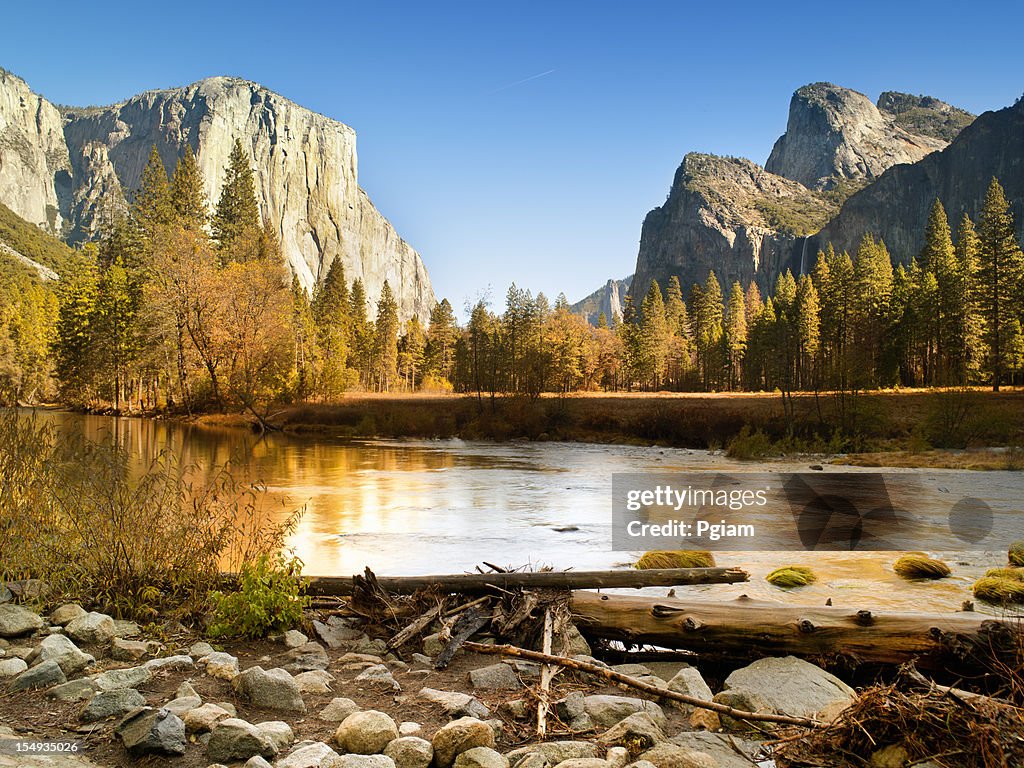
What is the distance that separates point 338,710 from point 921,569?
325 inches

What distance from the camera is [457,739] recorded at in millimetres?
3492

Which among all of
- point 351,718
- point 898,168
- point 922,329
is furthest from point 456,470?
point 898,168

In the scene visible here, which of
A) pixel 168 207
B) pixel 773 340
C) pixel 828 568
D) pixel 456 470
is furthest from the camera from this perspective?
pixel 773 340

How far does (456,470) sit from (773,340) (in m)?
54.2

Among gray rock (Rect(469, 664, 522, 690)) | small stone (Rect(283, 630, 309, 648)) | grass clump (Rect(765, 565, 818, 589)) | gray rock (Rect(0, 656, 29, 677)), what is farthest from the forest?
gray rock (Rect(0, 656, 29, 677))

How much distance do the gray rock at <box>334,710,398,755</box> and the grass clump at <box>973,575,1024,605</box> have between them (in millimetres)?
7176

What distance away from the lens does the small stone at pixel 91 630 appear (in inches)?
193

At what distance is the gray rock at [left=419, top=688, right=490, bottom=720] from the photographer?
13.3 feet

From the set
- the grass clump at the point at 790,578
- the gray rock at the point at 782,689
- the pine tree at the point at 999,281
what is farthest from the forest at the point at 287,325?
the gray rock at the point at 782,689

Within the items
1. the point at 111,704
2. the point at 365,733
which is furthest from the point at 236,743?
the point at 111,704

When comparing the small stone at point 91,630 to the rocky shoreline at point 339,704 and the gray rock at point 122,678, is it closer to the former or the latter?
the rocky shoreline at point 339,704

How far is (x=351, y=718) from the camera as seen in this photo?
3633mm

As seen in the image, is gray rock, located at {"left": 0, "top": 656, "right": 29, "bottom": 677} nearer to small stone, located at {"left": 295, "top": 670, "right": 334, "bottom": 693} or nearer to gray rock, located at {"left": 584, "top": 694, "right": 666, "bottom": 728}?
small stone, located at {"left": 295, "top": 670, "right": 334, "bottom": 693}

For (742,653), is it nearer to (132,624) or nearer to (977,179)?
(132,624)
